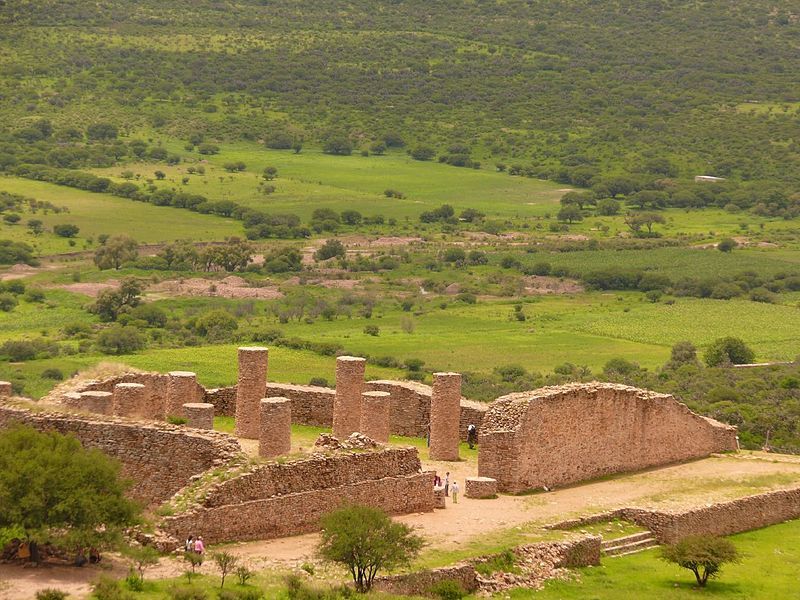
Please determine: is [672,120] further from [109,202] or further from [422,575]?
[422,575]

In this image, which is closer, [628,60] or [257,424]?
[257,424]

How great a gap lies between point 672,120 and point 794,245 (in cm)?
4281

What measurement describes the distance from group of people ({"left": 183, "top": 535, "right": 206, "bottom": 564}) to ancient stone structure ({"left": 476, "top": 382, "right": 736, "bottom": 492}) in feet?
24.7

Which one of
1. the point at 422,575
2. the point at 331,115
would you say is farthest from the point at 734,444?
the point at 331,115

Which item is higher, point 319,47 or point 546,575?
point 319,47

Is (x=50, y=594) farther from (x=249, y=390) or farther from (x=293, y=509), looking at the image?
(x=249, y=390)

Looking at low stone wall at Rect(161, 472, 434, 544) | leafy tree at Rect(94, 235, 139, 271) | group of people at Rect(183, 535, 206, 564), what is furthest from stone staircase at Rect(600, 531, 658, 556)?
leafy tree at Rect(94, 235, 139, 271)

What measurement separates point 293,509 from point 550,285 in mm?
68653

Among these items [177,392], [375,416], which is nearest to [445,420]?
[375,416]

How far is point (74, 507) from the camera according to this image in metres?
25.9

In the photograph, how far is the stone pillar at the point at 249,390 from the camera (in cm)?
3434

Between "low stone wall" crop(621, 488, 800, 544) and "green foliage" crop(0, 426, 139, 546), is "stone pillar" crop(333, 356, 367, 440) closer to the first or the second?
"low stone wall" crop(621, 488, 800, 544)

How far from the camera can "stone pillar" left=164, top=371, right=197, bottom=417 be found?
3472cm

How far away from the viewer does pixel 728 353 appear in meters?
66.4
